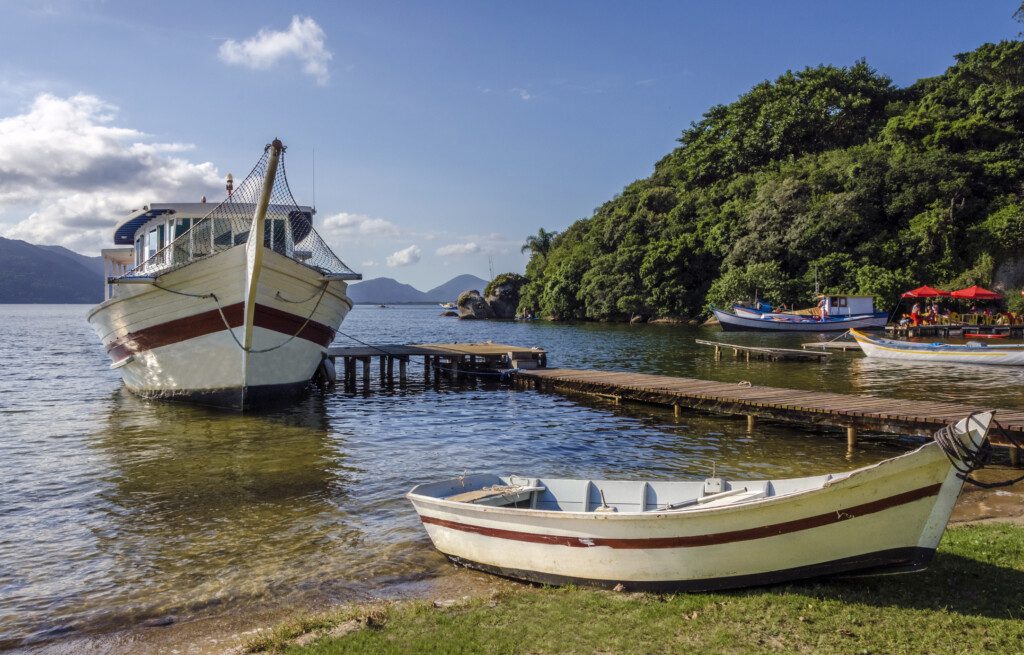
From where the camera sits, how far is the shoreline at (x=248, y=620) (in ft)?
21.8

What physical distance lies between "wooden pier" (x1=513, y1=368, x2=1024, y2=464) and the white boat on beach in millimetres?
13851

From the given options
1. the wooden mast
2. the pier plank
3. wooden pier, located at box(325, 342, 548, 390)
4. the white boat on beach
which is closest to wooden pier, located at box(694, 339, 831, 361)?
the white boat on beach

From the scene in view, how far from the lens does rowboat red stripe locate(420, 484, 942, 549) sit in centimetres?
614

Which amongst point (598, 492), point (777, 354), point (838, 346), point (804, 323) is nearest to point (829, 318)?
point (804, 323)

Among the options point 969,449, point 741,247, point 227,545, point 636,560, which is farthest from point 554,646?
point 741,247

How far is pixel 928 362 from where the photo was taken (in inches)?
1246

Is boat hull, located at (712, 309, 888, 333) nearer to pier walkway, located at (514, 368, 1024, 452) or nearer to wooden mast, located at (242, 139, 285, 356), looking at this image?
pier walkway, located at (514, 368, 1024, 452)

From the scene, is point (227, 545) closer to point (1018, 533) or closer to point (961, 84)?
point (1018, 533)

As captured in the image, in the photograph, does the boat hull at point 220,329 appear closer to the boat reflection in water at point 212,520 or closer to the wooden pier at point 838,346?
the boat reflection in water at point 212,520

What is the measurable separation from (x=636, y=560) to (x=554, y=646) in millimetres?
1344

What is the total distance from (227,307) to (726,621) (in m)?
16.8

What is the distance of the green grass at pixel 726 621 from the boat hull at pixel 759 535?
237 mm

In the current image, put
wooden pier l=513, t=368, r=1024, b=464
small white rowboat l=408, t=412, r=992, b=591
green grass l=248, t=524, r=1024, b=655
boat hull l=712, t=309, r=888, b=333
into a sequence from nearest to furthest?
green grass l=248, t=524, r=1024, b=655, small white rowboat l=408, t=412, r=992, b=591, wooden pier l=513, t=368, r=1024, b=464, boat hull l=712, t=309, r=888, b=333

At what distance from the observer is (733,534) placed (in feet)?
21.2
